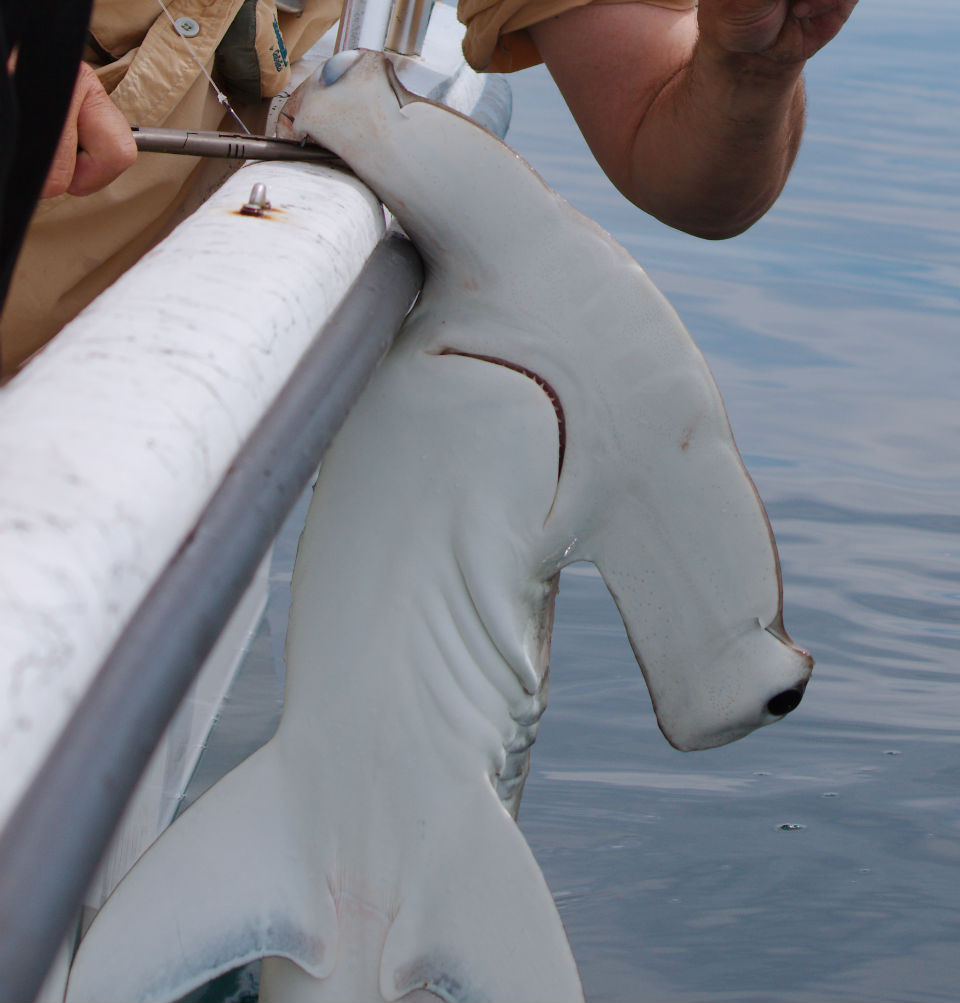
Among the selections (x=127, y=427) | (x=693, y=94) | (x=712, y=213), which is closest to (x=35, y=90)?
(x=127, y=427)


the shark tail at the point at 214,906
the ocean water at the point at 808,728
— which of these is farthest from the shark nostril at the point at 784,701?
the ocean water at the point at 808,728

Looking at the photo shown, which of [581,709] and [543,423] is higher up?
[543,423]

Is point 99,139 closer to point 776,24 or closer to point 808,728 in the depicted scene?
point 776,24

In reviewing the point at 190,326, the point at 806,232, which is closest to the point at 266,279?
the point at 190,326

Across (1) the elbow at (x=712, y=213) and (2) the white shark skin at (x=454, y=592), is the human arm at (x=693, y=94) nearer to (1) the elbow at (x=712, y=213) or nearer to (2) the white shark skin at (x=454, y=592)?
(1) the elbow at (x=712, y=213)

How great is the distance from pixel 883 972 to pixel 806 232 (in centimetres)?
546

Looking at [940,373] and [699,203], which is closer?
[699,203]

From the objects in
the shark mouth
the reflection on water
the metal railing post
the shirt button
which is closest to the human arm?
the metal railing post

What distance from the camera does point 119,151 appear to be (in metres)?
0.81

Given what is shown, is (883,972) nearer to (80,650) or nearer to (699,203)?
(699,203)

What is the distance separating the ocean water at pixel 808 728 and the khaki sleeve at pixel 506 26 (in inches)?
35.7

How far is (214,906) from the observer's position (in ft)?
2.62

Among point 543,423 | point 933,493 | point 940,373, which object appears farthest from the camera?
point 940,373

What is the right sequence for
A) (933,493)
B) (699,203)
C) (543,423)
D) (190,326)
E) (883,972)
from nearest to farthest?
(190,326) < (543,423) < (699,203) < (883,972) < (933,493)
